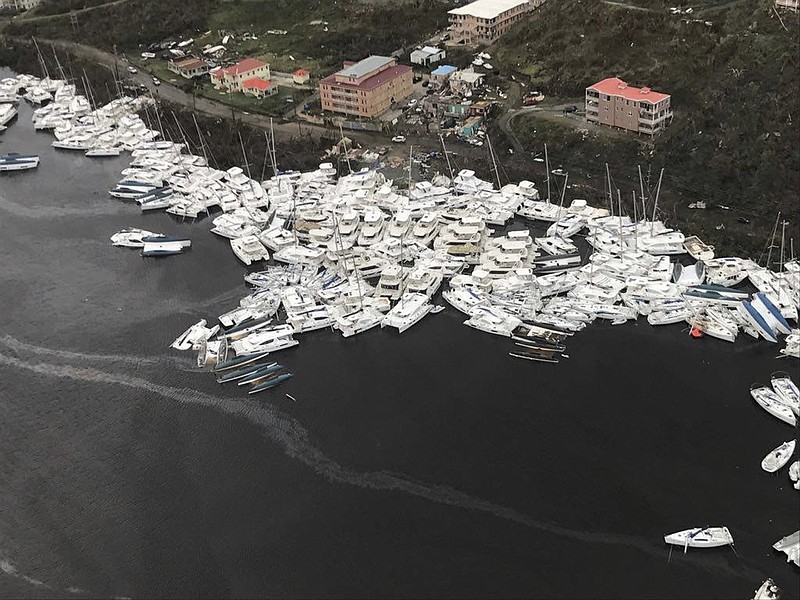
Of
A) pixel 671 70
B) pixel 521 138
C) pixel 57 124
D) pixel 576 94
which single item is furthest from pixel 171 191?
pixel 671 70

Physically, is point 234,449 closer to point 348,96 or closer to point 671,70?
point 348,96

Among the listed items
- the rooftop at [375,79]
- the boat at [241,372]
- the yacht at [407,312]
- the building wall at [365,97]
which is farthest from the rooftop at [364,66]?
the boat at [241,372]

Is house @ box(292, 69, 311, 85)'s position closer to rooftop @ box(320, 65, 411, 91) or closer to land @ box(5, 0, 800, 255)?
land @ box(5, 0, 800, 255)

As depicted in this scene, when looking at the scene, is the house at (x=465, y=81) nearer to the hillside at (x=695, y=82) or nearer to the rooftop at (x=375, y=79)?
the hillside at (x=695, y=82)

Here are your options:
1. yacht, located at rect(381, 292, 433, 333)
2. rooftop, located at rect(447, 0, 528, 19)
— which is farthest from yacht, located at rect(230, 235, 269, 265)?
rooftop, located at rect(447, 0, 528, 19)

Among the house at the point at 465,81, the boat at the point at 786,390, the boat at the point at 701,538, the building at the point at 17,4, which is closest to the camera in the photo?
the boat at the point at 701,538

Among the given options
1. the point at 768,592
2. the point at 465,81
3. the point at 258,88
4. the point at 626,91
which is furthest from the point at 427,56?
the point at 768,592

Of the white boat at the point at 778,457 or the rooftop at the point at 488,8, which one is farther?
the rooftop at the point at 488,8
